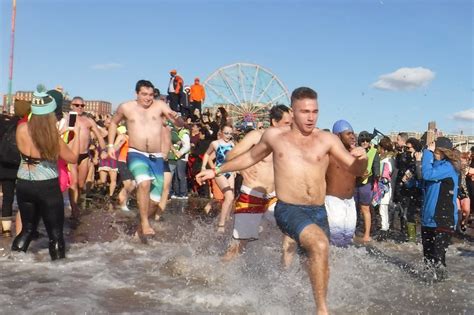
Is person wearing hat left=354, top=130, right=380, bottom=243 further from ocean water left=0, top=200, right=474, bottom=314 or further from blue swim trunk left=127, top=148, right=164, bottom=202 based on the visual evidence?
blue swim trunk left=127, top=148, right=164, bottom=202

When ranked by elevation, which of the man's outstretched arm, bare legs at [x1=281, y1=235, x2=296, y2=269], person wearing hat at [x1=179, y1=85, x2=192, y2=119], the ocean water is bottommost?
the ocean water

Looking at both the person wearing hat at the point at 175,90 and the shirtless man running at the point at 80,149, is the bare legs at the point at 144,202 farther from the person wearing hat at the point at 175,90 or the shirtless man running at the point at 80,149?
the person wearing hat at the point at 175,90

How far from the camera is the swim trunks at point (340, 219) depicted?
5199 millimetres

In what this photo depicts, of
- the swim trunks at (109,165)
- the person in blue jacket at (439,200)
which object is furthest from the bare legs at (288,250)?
the swim trunks at (109,165)

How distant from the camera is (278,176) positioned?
4340 millimetres

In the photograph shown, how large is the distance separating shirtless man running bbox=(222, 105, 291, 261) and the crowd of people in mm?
11

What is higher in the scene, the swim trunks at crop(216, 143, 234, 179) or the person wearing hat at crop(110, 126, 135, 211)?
the swim trunks at crop(216, 143, 234, 179)

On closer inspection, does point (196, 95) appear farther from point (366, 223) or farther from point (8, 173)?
point (8, 173)

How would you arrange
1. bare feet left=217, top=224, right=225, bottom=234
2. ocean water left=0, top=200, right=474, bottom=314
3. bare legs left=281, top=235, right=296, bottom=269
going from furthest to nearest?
bare feet left=217, top=224, right=225, bottom=234, bare legs left=281, top=235, right=296, bottom=269, ocean water left=0, top=200, right=474, bottom=314

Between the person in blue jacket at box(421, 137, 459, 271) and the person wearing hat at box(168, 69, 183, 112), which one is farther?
the person wearing hat at box(168, 69, 183, 112)

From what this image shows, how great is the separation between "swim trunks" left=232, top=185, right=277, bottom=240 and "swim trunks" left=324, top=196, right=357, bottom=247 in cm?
83

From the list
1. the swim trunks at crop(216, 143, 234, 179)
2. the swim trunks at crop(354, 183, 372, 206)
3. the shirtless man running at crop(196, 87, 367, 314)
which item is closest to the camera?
the shirtless man running at crop(196, 87, 367, 314)

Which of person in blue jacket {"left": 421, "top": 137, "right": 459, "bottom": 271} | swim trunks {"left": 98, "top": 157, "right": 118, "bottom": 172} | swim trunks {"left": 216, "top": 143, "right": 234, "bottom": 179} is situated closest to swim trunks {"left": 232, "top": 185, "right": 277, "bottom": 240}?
person in blue jacket {"left": 421, "top": 137, "right": 459, "bottom": 271}

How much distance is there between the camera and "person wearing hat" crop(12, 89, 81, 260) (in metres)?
5.27
